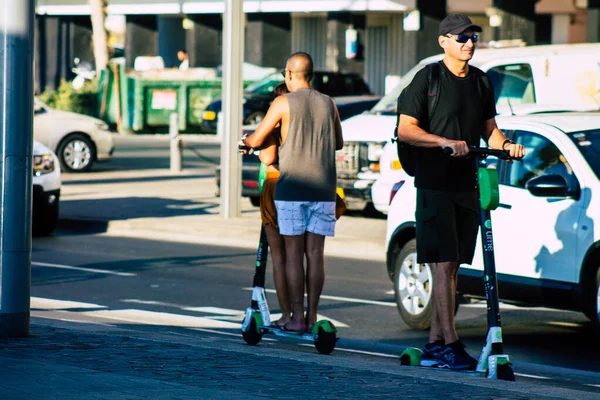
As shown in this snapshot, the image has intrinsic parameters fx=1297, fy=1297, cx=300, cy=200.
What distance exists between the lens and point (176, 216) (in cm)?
1698

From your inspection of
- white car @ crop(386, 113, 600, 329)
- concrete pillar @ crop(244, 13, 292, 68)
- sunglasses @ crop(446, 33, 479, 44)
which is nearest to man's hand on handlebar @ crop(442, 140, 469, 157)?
sunglasses @ crop(446, 33, 479, 44)

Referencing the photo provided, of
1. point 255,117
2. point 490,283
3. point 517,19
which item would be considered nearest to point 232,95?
point 490,283

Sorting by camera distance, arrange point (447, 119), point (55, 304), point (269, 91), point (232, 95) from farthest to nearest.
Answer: point (269, 91), point (232, 95), point (55, 304), point (447, 119)

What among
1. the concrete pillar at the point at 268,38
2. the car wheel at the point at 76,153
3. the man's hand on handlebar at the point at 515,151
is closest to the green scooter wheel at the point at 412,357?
the man's hand on handlebar at the point at 515,151

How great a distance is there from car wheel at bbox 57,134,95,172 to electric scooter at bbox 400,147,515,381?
17.5m

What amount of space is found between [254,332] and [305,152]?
1183 mm

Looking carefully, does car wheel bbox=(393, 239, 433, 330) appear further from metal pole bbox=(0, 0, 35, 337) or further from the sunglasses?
metal pole bbox=(0, 0, 35, 337)

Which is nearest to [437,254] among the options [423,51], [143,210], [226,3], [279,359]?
[279,359]

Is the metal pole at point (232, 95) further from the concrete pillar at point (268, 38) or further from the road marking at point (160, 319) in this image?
the concrete pillar at point (268, 38)

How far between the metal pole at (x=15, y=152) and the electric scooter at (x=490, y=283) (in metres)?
2.49

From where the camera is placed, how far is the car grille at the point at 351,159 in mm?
16266

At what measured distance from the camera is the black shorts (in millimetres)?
7113

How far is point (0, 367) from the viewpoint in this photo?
6.37 m

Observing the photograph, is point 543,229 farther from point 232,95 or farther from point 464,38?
point 232,95
